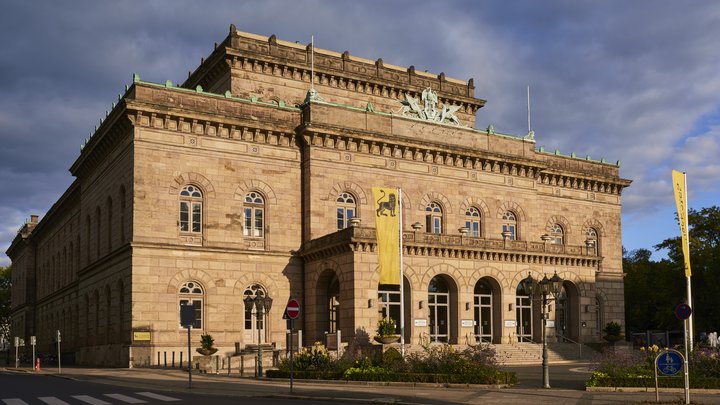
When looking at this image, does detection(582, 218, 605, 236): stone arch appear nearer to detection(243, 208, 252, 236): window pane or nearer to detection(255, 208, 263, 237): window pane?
detection(255, 208, 263, 237): window pane

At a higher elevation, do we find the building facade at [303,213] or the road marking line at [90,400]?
the building facade at [303,213]

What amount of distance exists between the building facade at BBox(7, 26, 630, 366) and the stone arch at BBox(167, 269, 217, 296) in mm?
103

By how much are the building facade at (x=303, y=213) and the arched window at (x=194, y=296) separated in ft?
0.20

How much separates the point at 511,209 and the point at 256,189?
62.5ft

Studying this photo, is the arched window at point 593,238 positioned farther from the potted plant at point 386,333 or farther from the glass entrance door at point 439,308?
the potted plant at point 386,333

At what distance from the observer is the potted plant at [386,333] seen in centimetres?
4134

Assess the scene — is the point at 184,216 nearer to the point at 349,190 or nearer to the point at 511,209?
the point at 349,190

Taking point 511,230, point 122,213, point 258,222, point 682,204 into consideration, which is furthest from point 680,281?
point 122,213

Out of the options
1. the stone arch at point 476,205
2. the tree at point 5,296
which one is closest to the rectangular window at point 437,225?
the stone arch at point 476,205

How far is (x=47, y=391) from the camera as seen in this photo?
28.1m

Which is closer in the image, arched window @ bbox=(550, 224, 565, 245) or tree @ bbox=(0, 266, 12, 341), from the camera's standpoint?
arched window @ bbox=(550, 224, 565, 245)

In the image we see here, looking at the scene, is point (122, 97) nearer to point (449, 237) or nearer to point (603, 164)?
point (449, 237)

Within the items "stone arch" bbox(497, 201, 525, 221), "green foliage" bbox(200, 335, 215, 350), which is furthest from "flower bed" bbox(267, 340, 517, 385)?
"stone arch" bbox(497, 201, 525, 221)

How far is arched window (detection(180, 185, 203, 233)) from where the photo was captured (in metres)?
45.1
